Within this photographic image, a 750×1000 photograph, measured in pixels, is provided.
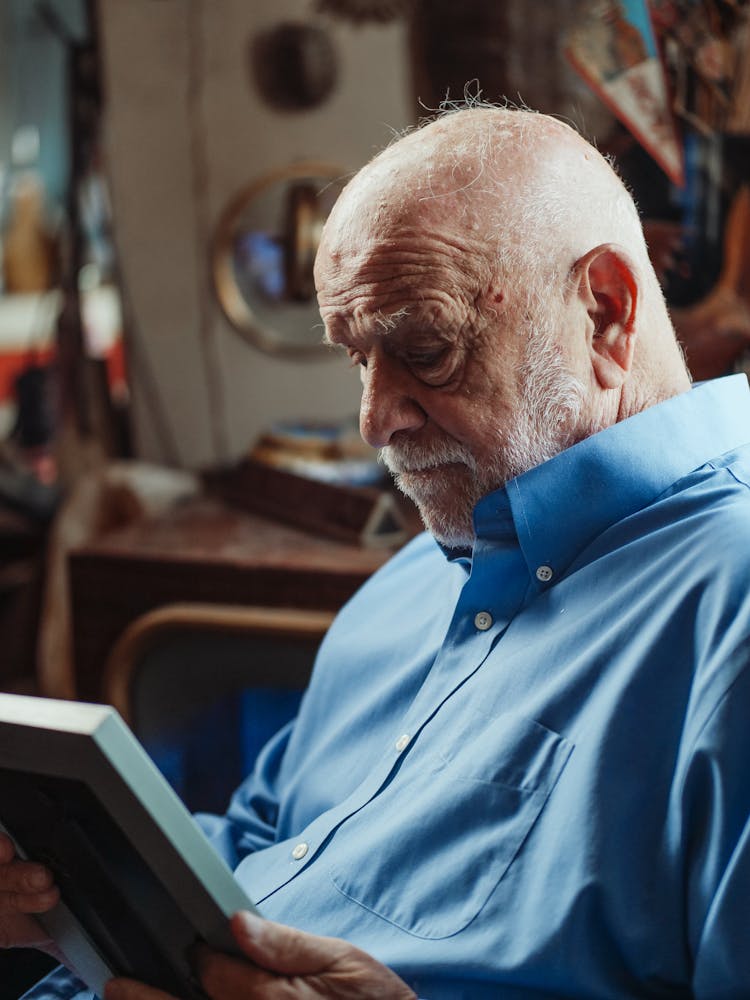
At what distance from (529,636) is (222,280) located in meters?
1.89

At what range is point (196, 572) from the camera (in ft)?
7.09

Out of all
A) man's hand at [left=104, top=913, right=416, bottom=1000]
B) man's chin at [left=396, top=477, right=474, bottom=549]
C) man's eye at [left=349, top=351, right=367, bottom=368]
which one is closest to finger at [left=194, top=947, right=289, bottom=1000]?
man's hand at [left=104, top=913, right=416, bottom=1000]

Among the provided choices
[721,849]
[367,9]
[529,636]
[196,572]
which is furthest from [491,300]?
[367,9]

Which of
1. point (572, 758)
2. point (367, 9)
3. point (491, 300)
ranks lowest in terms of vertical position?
point (572, 758)

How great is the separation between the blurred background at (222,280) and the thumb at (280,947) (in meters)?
1.06

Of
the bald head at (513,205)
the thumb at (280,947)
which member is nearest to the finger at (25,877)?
the thumb at (280,947)

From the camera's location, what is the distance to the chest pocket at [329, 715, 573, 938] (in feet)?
3.34

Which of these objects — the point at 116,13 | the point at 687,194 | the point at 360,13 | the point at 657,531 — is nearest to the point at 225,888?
the point at 657,531

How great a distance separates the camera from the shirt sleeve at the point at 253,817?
146 cm

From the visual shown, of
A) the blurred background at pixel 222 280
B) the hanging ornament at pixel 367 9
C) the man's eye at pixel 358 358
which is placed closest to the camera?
the man's eye at pixel 358 358

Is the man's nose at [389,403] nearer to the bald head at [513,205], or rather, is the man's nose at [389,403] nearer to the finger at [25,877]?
the bald head at [513,205]

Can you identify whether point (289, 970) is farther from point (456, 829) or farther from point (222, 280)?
point (222, 280)

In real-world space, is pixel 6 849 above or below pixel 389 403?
below

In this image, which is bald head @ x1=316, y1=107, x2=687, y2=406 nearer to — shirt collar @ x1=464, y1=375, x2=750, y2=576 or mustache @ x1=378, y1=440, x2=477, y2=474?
shirt collar @ x1=464, y1=375, x2=750, y2=576
